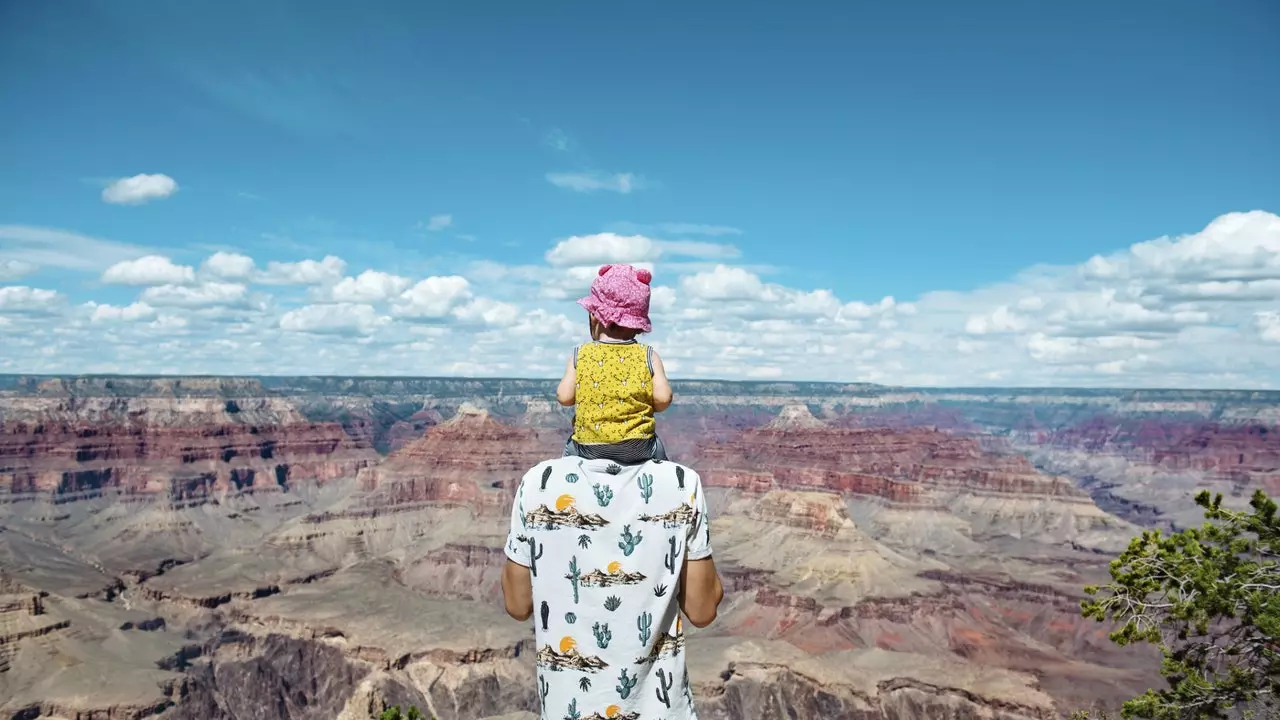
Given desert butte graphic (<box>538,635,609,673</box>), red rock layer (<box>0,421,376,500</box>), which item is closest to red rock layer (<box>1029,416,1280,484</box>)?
red rock layer (<box>0,421,376,500</box>)

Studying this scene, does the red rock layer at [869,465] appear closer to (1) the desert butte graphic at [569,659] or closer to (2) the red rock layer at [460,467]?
(2) the red rock layer at [460,467]

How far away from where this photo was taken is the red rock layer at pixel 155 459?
504ft

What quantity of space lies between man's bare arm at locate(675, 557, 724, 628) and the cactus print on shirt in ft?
0.22

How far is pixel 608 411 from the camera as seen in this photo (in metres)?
4.37

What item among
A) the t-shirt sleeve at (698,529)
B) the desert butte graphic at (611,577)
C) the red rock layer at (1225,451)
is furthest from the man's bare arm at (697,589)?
the red rock layer at (1225,451)

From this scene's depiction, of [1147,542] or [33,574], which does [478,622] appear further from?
[1147,542]

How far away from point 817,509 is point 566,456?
117928 millimetres

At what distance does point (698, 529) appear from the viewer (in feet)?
14.6

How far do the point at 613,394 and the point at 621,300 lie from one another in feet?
2.01

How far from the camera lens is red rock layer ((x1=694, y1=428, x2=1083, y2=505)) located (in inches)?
6012

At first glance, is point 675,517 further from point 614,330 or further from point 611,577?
point 614,330

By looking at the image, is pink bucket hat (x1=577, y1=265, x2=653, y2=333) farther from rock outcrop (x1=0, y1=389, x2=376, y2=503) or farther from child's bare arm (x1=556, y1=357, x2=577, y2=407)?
rock outcrop (x1=0, y1=389, x2=376, y2=503)

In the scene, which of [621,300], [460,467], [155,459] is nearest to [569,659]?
[621,300]

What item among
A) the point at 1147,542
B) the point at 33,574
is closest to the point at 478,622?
the point at 33,574
